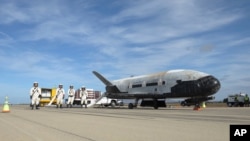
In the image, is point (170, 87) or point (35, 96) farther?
point (35, 96)

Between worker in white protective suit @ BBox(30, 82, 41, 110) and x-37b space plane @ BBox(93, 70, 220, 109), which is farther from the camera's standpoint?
worker in white protective suit @ BBox(30, 82, 41, 110)

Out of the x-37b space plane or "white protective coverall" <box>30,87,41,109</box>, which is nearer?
the x-37b space plane

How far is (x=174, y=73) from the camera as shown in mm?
31781

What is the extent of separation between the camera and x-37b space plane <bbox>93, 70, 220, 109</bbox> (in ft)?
97.3

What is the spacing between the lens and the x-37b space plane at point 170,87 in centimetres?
2966

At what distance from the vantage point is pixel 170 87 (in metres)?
31.3

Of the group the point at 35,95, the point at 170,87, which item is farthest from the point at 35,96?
the point at 170,87

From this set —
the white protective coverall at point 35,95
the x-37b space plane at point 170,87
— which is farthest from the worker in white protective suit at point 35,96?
the x-37b space plane at point 170,87

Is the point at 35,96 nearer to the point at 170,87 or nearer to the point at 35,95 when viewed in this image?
the point at 35,95

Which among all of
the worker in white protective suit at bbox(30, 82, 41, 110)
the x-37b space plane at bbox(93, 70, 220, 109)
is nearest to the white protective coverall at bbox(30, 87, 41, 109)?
the worker in white protective suit at bbox(30, 82, 41, 110)

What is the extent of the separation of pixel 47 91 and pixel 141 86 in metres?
25.6

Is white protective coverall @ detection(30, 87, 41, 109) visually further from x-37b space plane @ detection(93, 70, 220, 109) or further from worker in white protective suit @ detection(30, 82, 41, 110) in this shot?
x-37b space plane @ detection(93, 70, 220, 109)

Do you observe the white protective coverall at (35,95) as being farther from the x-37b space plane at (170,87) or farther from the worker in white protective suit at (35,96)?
the x-37b space plane at (170,87)

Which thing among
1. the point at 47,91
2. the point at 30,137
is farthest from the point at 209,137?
the point at 47,91
